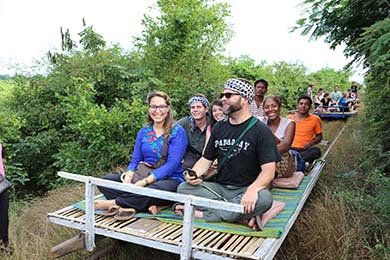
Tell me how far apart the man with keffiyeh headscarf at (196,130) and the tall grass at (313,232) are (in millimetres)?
1116

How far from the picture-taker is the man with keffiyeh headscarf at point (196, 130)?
4391mm

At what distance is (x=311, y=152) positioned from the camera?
598 centimetres

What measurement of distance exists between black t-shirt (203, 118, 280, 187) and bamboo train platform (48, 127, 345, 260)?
0.54m

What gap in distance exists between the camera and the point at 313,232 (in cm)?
391

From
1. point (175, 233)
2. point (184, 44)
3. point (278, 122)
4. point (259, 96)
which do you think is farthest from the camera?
point (184, 44)

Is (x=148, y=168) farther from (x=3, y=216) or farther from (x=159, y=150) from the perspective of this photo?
(x=3, y=216)

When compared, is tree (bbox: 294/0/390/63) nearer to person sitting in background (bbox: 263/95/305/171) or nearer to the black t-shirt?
person sitting in background (bbox: 263/95/305/171)

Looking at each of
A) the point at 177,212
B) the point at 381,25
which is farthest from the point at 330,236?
the point at 381,25

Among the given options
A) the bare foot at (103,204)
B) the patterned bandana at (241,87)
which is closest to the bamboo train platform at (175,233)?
the bare foot at (103,204)

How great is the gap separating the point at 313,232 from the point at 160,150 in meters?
1.80

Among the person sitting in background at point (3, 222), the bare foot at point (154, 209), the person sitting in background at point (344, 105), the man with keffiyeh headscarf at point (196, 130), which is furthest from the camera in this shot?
the person sitting in background at point (344, 105)

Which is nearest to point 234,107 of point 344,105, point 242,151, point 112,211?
point 242,151

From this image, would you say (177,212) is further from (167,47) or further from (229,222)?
(167,47)

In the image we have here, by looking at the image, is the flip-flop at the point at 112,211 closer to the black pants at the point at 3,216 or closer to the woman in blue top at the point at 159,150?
the woman in blue top at the point at 159,150
